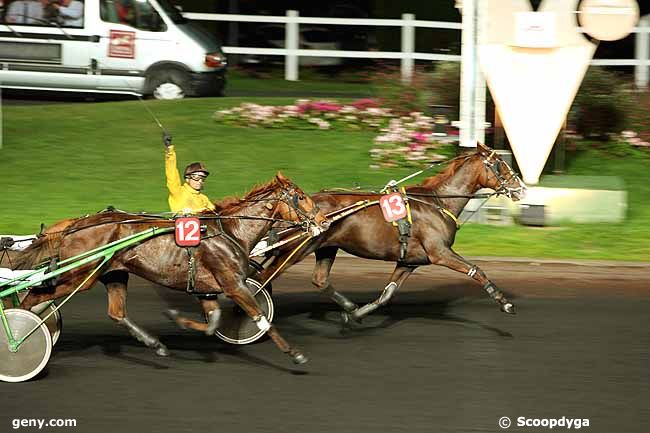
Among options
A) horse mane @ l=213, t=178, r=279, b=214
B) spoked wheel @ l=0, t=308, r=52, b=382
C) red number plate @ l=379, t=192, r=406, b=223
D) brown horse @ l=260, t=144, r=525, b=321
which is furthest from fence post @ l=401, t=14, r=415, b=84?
spoked wheel @ l=0, t=308, r=52, b=382

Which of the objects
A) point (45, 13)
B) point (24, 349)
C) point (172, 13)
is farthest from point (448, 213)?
point (45, 13)

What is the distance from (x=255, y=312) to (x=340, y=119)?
1017 cm

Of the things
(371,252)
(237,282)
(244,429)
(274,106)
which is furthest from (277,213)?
(274,106)

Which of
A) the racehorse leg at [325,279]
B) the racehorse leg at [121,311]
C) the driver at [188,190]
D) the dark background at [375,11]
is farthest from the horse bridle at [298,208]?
the dark background at [375,11]

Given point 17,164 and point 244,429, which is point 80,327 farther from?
point 17,164

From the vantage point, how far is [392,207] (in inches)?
405

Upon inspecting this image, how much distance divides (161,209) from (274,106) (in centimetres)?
485

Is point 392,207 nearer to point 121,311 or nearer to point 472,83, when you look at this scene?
point 121,311

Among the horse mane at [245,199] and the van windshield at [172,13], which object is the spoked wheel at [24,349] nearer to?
the horse mane at [245,199]

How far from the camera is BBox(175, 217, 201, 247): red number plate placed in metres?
9.04

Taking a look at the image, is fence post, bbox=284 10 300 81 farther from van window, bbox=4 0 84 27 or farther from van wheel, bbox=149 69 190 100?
van window, bbox=4 0 84 27

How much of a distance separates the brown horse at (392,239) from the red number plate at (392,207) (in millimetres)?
128

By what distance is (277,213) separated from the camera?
9375 mm

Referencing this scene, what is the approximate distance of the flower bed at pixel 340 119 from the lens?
17.4 metres
